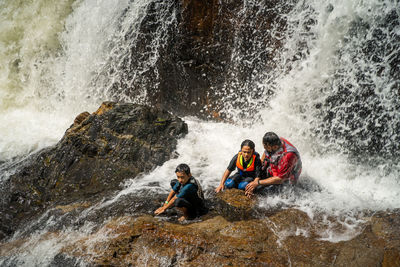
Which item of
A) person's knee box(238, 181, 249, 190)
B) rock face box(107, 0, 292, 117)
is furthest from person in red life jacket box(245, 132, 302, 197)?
rock face box(107, 0, 292, 117)

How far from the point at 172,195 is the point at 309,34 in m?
4.68

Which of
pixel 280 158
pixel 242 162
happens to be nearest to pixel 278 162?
pixel 280 158

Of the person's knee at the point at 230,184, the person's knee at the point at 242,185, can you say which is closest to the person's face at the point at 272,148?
the person's knee at the point at 242,185

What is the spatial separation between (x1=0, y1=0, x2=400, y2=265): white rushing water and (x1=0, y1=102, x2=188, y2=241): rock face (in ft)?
1.42

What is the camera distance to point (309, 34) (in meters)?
6.68

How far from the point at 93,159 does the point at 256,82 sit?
13.9ft

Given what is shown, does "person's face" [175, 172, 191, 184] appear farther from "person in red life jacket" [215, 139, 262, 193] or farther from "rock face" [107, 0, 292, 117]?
"rock face" [107, 0, 292, 117]

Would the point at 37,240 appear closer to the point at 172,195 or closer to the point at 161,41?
the point at 172,195

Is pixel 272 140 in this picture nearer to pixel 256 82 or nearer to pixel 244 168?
pixel 244 168

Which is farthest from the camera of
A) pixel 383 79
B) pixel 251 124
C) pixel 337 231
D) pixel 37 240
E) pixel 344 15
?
pixel 251 124

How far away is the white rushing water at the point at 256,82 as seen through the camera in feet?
17.6

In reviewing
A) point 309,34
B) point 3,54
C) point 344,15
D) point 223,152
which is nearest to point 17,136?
point 3,54

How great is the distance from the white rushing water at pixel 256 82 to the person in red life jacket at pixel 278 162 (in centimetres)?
27

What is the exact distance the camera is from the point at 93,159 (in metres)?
6.22
